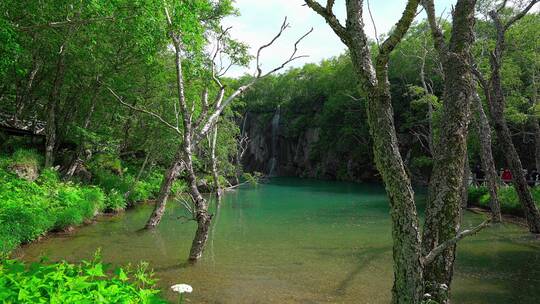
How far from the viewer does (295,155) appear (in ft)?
219

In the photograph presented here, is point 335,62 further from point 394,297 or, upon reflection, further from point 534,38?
point 394,297

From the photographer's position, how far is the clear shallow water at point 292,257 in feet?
26.1

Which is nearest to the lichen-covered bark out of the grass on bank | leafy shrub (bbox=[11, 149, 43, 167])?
the grass on bank

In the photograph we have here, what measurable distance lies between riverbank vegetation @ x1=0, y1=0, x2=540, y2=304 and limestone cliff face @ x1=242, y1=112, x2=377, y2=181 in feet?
73.5

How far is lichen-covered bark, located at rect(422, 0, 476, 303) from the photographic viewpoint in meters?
5.07

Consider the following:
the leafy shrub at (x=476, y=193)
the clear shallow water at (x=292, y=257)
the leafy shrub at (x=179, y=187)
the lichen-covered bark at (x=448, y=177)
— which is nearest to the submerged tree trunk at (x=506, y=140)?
the clear shallow water at (x=292, y=257)

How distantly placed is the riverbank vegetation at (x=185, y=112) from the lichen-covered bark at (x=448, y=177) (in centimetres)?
2

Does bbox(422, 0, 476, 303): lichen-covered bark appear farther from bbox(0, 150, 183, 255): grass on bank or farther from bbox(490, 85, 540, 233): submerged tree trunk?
bbox(490, 85, 540, 233): submerged tree trunk

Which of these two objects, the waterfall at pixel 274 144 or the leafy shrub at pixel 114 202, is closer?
the leafy shrub at pixel 114 202

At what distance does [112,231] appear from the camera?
45.5 ft

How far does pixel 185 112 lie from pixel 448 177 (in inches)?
275

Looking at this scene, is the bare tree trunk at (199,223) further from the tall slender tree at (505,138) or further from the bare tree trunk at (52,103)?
the bare tree trunk at (52,103)

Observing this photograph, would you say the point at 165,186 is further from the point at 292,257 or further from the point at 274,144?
the point at 274,144

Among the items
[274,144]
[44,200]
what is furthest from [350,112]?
[44,200]
